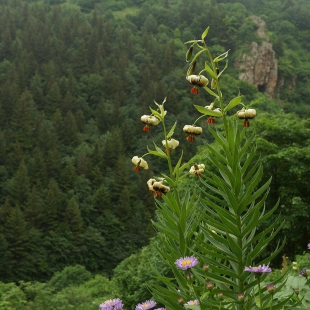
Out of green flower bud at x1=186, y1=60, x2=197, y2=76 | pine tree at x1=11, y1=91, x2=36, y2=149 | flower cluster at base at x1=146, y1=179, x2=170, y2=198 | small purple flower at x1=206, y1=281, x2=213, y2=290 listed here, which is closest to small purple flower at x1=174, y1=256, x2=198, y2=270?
small purple flower at x1=206, y1=281, x2=213, y2=290

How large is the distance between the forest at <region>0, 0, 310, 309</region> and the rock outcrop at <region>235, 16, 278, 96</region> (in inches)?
61.5

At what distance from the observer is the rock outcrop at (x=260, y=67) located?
90500 millimetres

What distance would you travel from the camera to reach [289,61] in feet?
318

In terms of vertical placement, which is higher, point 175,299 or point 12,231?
point 175,299

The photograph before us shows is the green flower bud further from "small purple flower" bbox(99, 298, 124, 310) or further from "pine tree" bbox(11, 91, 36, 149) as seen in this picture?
"pine tree" bbox(11, 91, 36, 149)

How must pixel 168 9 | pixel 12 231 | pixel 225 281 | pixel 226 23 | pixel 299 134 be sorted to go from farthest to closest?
pixel 168 9 < pixel 226 23 < pixel 12 231 < pixel 299 134 < pixel 225 281

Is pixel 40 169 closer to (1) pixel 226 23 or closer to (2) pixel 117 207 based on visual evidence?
(2) pixel 117 207

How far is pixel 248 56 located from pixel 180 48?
44.7 ft

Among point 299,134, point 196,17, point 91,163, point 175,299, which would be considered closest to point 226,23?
point 196,17

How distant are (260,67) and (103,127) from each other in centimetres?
3751

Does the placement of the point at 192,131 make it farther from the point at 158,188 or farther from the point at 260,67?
the point at 260,67

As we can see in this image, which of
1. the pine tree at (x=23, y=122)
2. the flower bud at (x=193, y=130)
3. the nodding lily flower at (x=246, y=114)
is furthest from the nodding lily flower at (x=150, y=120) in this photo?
the pine tree at (x=23, y=122)

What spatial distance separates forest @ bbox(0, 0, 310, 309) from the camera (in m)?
15.9

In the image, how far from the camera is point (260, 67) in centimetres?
9331
